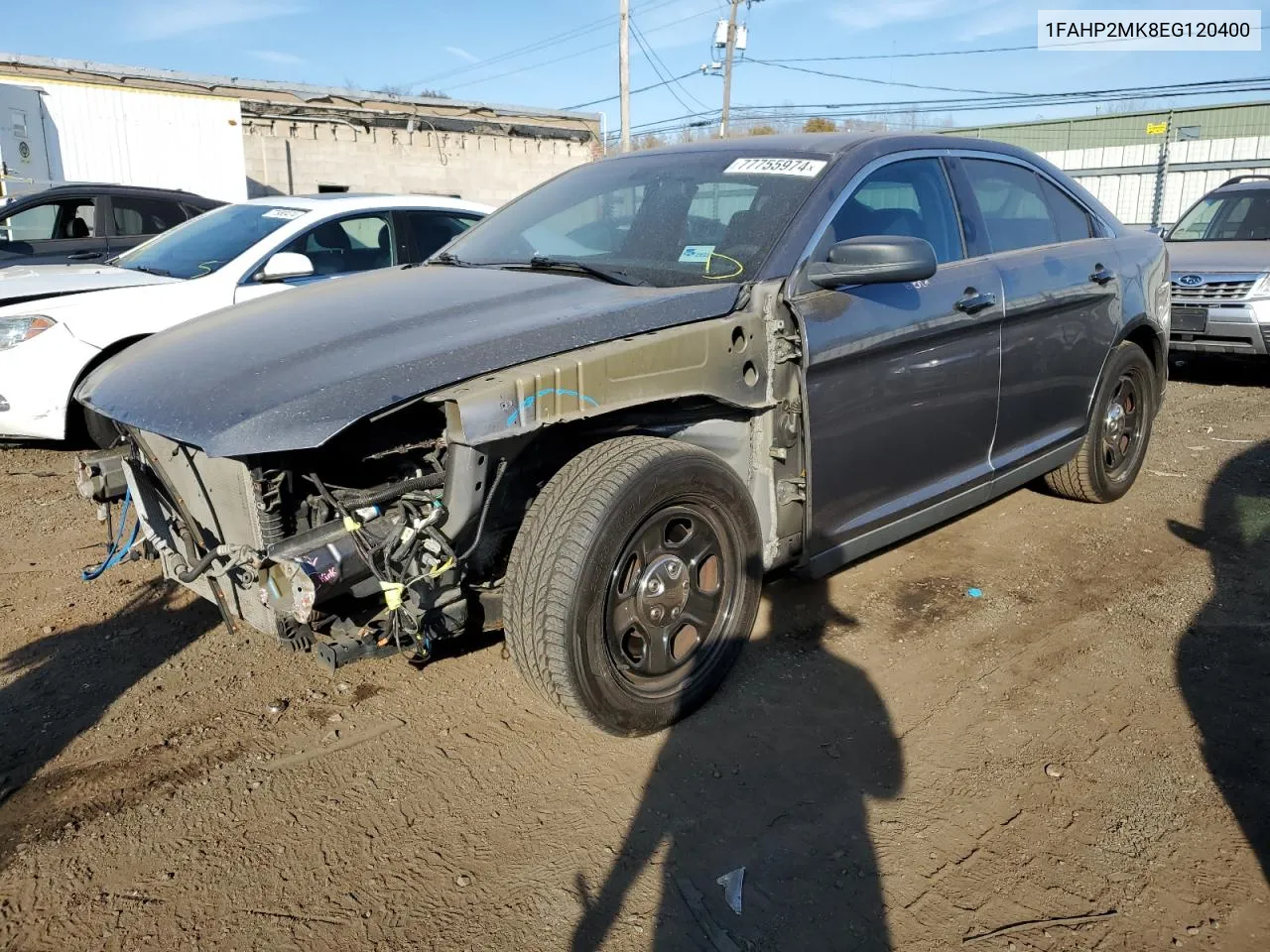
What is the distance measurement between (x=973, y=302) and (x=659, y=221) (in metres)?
1.24

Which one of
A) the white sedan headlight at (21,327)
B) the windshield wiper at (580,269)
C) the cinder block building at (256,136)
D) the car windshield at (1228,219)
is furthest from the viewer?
the cinder block building at (256,136)

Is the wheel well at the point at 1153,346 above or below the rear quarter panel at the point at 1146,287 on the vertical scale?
below

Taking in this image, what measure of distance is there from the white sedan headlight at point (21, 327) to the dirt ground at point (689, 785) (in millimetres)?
1891

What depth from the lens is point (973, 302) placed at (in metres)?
3.66

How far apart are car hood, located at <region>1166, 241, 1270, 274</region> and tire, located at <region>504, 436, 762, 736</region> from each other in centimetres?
681

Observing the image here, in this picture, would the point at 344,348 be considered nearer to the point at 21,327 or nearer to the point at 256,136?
the point at 21,327

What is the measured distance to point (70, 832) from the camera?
2.57 metres

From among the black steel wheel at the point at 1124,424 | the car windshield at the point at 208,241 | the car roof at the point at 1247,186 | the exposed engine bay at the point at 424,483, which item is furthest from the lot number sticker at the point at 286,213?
the car roof at the point at 1247,186

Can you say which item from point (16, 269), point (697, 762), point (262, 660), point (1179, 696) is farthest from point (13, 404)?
point (1179, 696)

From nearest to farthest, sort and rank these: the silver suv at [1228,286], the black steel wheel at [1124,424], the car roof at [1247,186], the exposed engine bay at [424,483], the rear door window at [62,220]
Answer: the exposed engine bay at [424,483]
the black steel wheel at [1124,424]
the silver suv at [1228,286]
the rear door window at [62,220]
the car roof at [1247,186]

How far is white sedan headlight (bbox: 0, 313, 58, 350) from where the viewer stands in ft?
17.8

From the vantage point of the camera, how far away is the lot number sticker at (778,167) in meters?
3.38

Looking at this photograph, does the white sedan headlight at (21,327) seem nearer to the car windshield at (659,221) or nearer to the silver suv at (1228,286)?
the car windshield at (659,221)

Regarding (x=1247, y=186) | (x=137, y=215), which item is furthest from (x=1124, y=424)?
(x=137, y=215)
